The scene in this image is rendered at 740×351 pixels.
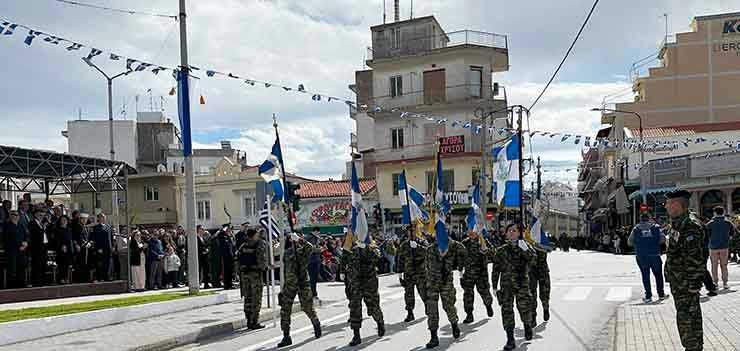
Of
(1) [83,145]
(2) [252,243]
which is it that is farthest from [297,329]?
(1) [83,145]

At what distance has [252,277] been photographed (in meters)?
14.9

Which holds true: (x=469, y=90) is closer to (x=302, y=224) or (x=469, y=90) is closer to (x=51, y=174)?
(x=302, y=224)

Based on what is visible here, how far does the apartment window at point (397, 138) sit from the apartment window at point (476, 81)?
19.3ft

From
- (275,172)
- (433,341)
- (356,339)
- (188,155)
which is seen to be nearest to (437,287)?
(433,341)

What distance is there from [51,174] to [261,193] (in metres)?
6.40

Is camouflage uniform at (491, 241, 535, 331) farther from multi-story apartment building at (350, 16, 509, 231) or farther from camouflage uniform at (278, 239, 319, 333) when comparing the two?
multi-story apartment building at (350, 16, 509, 231)

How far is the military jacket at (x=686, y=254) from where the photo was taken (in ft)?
28.4

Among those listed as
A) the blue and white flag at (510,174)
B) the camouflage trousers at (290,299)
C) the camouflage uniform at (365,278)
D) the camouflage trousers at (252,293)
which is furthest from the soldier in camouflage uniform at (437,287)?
the blue and white flag at (510,174)

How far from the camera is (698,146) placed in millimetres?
51594

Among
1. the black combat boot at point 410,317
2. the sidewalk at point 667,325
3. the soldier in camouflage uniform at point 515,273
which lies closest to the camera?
the sidewalk at point 667,325

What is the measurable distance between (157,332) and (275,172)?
3860 millimetres

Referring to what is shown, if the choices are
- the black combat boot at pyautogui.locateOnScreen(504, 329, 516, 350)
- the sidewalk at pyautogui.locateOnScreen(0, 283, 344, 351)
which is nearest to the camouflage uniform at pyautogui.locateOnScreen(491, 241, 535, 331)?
the black combat boot at pyautogui.locateOnScreen(504, 329, 516, 350)

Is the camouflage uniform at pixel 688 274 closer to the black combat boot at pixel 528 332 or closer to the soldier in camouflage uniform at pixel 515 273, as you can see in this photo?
Result: the soldier in camouflage uniform at pixel 515 273

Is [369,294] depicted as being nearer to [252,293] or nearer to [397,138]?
[252,293]
